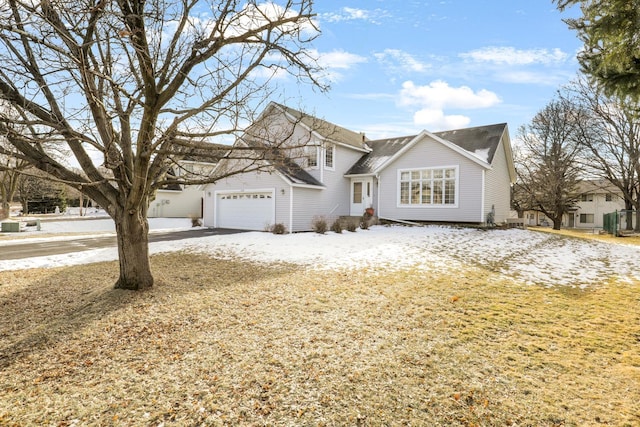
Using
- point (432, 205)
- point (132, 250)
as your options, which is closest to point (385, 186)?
point (432, 205)

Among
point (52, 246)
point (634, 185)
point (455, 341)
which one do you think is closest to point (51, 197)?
point (52, 246)

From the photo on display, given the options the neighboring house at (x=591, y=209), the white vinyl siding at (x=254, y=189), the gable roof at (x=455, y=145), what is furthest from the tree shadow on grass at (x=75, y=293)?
the neighboring house at (x=591, y=209)

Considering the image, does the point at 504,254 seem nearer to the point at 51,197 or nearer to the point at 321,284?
the point at 321,284

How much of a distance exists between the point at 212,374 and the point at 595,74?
843 centimetres

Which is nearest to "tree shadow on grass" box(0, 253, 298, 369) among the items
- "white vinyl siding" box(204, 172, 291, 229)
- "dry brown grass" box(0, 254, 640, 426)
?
"dry brown grass" box(0, 254, 640, 426)

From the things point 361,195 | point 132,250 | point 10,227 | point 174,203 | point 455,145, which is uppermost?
point 455,145

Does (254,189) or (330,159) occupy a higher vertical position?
(330,159)

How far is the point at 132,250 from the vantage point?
6207 millimetres

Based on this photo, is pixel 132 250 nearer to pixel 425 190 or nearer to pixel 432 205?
pixel 432 205

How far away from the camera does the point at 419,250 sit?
11.0 metres

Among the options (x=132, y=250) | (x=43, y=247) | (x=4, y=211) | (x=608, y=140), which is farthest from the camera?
(x=4, y=211)

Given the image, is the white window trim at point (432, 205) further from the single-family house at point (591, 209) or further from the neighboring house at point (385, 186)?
the single-family house at point (591, 209)

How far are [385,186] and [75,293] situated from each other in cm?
1639

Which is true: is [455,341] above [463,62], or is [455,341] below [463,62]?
below
